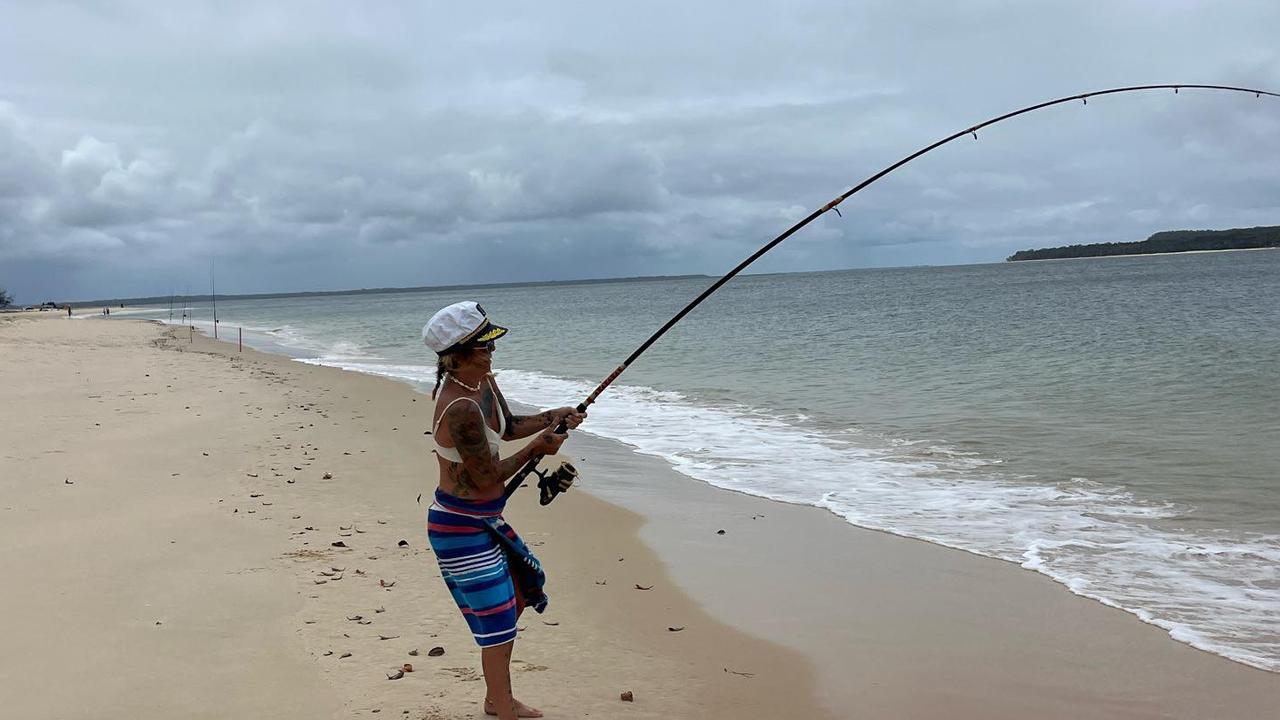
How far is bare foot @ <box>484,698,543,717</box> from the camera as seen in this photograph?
3434mm

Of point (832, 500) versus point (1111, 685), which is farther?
point (832, 500)

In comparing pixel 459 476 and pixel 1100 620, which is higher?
pixel 459 476

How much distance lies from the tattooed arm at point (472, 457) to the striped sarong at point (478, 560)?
0.25ft

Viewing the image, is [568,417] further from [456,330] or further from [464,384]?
[456,330]

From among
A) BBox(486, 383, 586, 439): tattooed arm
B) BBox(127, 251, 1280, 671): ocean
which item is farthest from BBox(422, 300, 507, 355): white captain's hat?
BBox(127, 251, 1280, 671): ocean

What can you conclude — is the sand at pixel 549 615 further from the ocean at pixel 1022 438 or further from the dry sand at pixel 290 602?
the ocean at pixel 1022 438

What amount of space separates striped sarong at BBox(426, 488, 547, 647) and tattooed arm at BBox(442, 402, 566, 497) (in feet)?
0.25

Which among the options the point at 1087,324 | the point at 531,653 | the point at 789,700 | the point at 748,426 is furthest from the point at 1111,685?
the point at 1087,324

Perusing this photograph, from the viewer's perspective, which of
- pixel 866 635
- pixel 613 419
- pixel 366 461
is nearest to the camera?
pixel 866 635

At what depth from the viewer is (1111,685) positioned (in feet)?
13.1

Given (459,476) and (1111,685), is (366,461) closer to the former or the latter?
(459,476)

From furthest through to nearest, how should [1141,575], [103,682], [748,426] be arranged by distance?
[748,426], [1141,575], [103,682]

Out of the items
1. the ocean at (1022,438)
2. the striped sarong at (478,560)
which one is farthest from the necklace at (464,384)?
the ocean at (1022,438)

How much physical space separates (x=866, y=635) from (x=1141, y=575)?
2.08 metres
